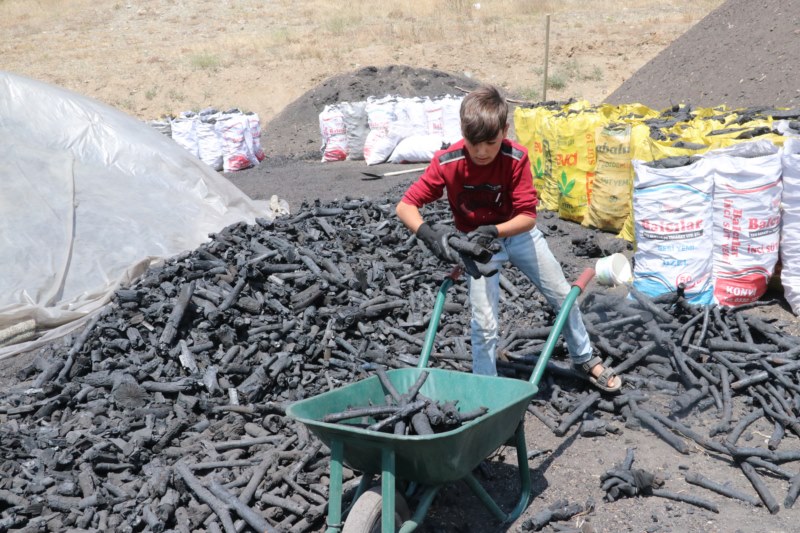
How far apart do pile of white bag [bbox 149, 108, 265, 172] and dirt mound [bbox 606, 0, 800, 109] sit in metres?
7.07

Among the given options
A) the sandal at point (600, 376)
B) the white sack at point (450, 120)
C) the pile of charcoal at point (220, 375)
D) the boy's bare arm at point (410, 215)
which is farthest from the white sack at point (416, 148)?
the boy's bare arm at point (410, 215)

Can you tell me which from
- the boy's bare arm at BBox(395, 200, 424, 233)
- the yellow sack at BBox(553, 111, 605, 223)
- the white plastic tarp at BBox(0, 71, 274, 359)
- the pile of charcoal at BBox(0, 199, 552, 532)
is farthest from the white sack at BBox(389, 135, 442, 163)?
the boy's bare arm at BBox(395, 200, 424, 233)

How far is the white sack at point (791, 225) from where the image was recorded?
15.7 ft

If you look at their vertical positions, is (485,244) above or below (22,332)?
above

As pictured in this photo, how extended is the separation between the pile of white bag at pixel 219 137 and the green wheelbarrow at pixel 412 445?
11.3 m

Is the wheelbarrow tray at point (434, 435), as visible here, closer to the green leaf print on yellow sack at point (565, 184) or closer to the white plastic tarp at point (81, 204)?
the white plastic tarp at point (81, 204)

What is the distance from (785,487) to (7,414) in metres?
4.41

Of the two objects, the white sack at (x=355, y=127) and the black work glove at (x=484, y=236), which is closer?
the black work glove at (x=484, y=236)

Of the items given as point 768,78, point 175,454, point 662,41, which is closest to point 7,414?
point 175,454

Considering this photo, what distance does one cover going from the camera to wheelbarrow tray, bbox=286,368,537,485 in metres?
2.38

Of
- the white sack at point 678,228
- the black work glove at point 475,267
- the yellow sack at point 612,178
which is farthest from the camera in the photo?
the yellow sack at point 612,178

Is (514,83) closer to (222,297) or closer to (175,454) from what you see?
(222,297)

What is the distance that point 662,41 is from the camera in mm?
22188

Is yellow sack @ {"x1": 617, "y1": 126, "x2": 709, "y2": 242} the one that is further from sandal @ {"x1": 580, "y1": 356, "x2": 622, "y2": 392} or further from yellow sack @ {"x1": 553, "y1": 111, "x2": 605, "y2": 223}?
sandal @ {"x1": 580, "y1": 356, "x2": 622, "y2": 392}
